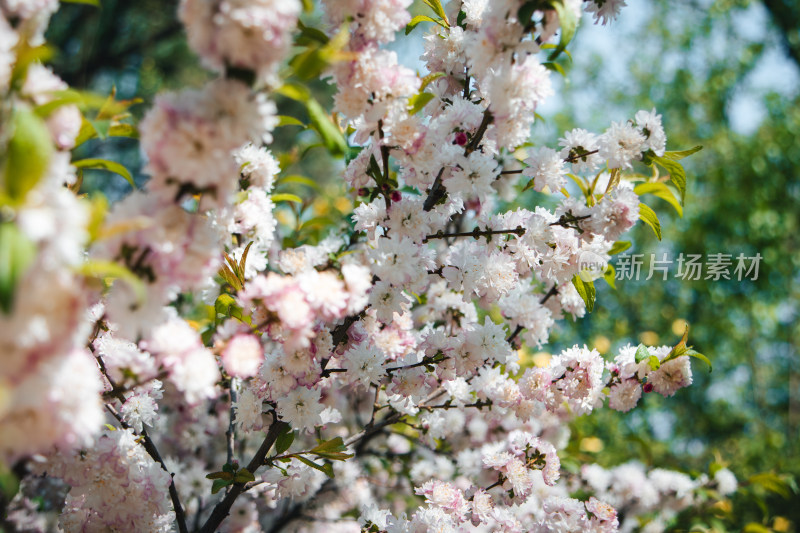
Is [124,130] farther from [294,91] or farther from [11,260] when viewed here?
[11,260]

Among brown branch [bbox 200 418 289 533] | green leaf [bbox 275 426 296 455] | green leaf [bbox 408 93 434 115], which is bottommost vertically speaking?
brown branch [bbox 200 418 289 533]

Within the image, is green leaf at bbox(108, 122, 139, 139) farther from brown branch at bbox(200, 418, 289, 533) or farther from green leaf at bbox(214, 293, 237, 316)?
brown branch at bbox(200, 418, 289, 533)

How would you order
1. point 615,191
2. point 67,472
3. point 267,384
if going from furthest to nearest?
1. point 615,191
2. point 267,384
3. point 67,472

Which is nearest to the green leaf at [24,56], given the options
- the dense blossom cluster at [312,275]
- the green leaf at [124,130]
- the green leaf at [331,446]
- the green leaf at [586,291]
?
the dense blossom cluster at [312,275]

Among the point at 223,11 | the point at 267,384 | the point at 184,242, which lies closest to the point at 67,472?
the point at 267,384

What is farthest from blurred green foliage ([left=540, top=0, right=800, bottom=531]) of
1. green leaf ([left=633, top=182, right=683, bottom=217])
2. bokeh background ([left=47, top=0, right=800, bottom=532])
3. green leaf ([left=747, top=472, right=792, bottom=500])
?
green leaf ([left=633, top=182, right=683, bottom=217])

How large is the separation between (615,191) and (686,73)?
294 inches

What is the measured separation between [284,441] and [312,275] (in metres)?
0.56

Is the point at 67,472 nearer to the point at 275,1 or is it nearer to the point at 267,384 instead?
the point at 267,384

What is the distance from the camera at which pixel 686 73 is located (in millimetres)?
7551

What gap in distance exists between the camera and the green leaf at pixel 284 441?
1.29m

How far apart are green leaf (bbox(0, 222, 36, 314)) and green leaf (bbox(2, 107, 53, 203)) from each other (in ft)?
0.16

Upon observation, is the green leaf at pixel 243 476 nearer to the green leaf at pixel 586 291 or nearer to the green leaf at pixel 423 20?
the green leaf at pixel 586 291

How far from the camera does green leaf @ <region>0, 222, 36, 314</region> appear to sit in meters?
0.53
